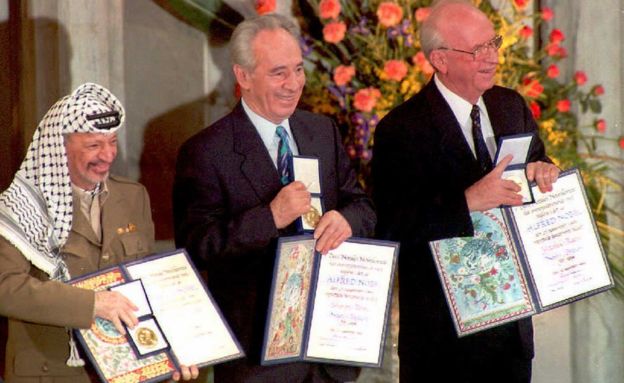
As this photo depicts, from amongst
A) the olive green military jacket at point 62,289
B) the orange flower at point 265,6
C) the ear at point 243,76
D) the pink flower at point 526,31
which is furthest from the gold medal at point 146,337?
the pink flower at point 526,31

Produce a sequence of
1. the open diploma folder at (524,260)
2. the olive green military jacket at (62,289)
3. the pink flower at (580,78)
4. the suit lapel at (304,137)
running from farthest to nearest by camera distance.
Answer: the pink flower at (580,78)
the open diploma folder at (524,260)
the suit lapel at (304,137)
the olive green military jacket at (62,289)

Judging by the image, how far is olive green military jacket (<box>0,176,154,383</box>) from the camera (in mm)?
3564

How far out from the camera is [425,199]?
4367mm

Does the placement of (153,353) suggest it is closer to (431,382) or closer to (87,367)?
(87,367)

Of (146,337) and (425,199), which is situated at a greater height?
(425,199)

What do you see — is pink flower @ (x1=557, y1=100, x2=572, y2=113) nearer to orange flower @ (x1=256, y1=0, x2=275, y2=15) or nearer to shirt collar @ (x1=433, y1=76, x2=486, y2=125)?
orange flower @ (x1=256, y1=0, x2=275, y2=15)

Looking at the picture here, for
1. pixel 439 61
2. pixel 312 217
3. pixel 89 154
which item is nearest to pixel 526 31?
pixel 439 61

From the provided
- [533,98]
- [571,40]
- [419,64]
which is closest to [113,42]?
[419,64]

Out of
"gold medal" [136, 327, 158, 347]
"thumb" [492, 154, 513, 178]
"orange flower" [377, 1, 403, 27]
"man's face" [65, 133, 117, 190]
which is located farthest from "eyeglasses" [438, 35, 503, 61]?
"gold medal" [136, 327, 158, 347]

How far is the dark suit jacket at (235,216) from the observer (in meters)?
3.99

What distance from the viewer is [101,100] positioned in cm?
377

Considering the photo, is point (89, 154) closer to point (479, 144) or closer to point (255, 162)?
point (255, 162)

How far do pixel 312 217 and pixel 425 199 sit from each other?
21.9 inches

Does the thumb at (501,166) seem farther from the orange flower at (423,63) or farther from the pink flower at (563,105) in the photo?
the pink flower at (563,105)
